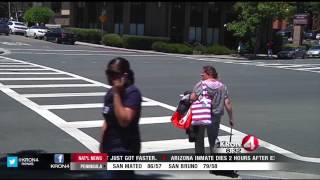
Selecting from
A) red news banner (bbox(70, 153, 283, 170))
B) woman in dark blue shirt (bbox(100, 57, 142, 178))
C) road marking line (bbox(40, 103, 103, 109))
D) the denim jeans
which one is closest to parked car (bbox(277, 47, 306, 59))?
road marking line (bbox(40, 103, 103, 109))

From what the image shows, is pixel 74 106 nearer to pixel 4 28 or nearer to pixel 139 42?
pixel 139 42

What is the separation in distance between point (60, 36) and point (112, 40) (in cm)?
517

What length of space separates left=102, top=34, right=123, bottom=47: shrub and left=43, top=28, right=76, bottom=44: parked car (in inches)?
122

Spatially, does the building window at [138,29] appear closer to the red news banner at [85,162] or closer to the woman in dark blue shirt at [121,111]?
the red news banner at [85,162]

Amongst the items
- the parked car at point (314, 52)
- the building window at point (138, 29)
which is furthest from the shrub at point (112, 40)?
the parked car at point (314, 52)

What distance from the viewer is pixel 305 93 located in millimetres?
19797

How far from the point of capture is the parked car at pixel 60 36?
173 ft

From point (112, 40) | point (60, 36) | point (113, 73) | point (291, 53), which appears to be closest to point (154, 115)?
point (113, 73)

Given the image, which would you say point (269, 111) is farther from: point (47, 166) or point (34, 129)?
point (47, 166)

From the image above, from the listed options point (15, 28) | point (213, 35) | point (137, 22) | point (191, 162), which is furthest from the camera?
point (15, 28)

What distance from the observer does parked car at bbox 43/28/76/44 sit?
52.8m

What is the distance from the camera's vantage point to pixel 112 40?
52.9 metres

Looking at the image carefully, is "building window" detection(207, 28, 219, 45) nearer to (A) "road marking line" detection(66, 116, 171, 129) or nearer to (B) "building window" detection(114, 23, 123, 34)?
(B) "building window" detection(114, 23, 123, 34)

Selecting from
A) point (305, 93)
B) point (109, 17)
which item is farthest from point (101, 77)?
point (109, 17)
